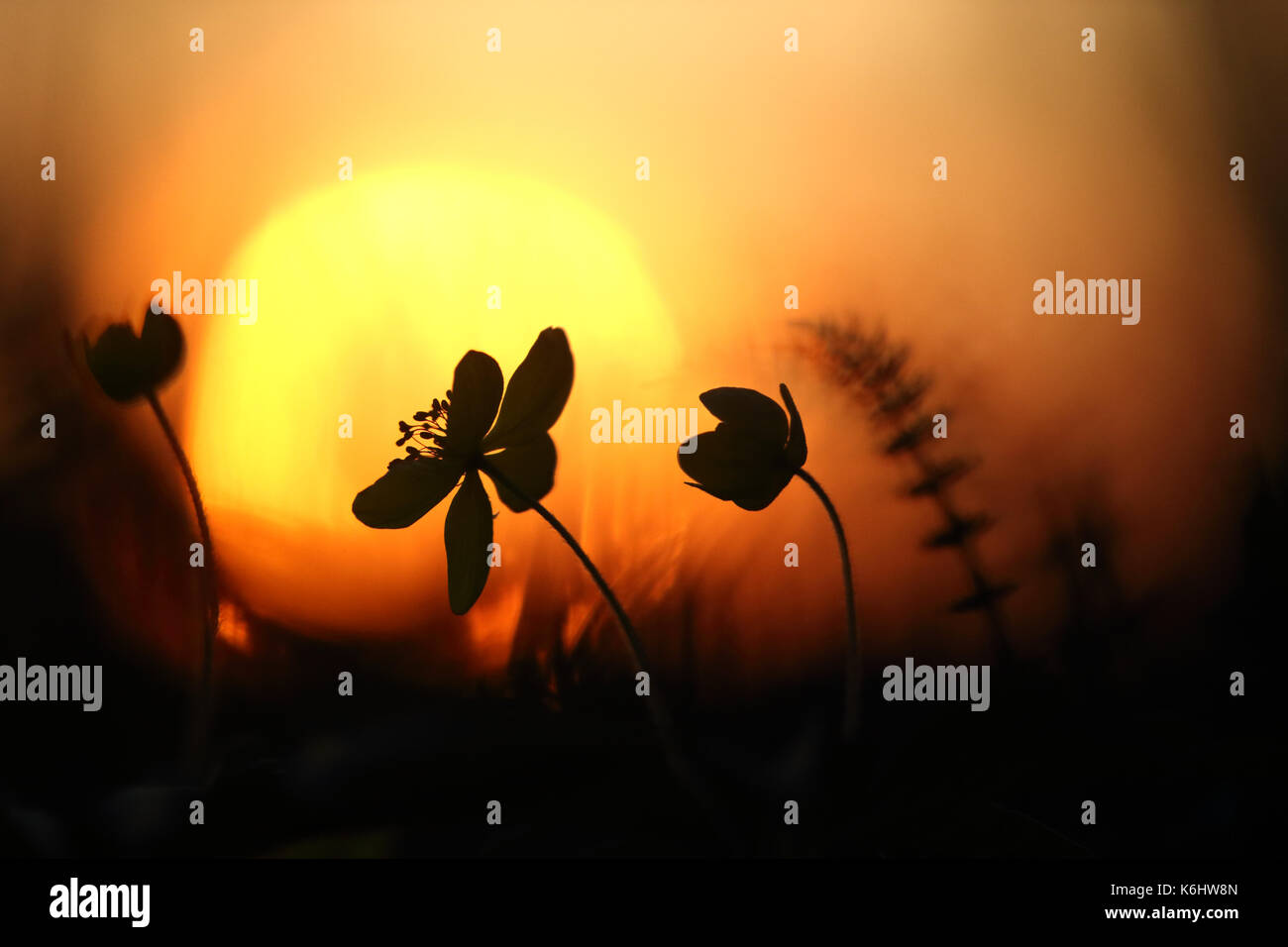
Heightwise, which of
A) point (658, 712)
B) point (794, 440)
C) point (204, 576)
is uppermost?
point (794, 440)

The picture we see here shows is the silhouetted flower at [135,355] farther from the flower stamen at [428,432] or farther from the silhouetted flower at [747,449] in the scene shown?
the silhouetted flower at [747,449]

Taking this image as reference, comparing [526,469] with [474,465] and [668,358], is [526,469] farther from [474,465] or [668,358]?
[668,358]

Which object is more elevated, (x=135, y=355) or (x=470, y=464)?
(x=135, y=355)

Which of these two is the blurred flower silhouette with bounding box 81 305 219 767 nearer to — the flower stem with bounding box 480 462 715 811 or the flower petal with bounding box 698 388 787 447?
the flower stem with bounding box 480 462 715 811

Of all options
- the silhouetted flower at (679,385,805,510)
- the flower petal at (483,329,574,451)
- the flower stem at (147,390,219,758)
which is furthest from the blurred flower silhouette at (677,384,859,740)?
the flower stem at (147,390,219,758)

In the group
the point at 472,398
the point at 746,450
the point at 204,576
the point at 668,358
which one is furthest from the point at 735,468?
the point at 204,576

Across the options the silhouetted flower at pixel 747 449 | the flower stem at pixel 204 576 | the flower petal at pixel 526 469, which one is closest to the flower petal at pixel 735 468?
the silhouetted flower at pixel 747 449
